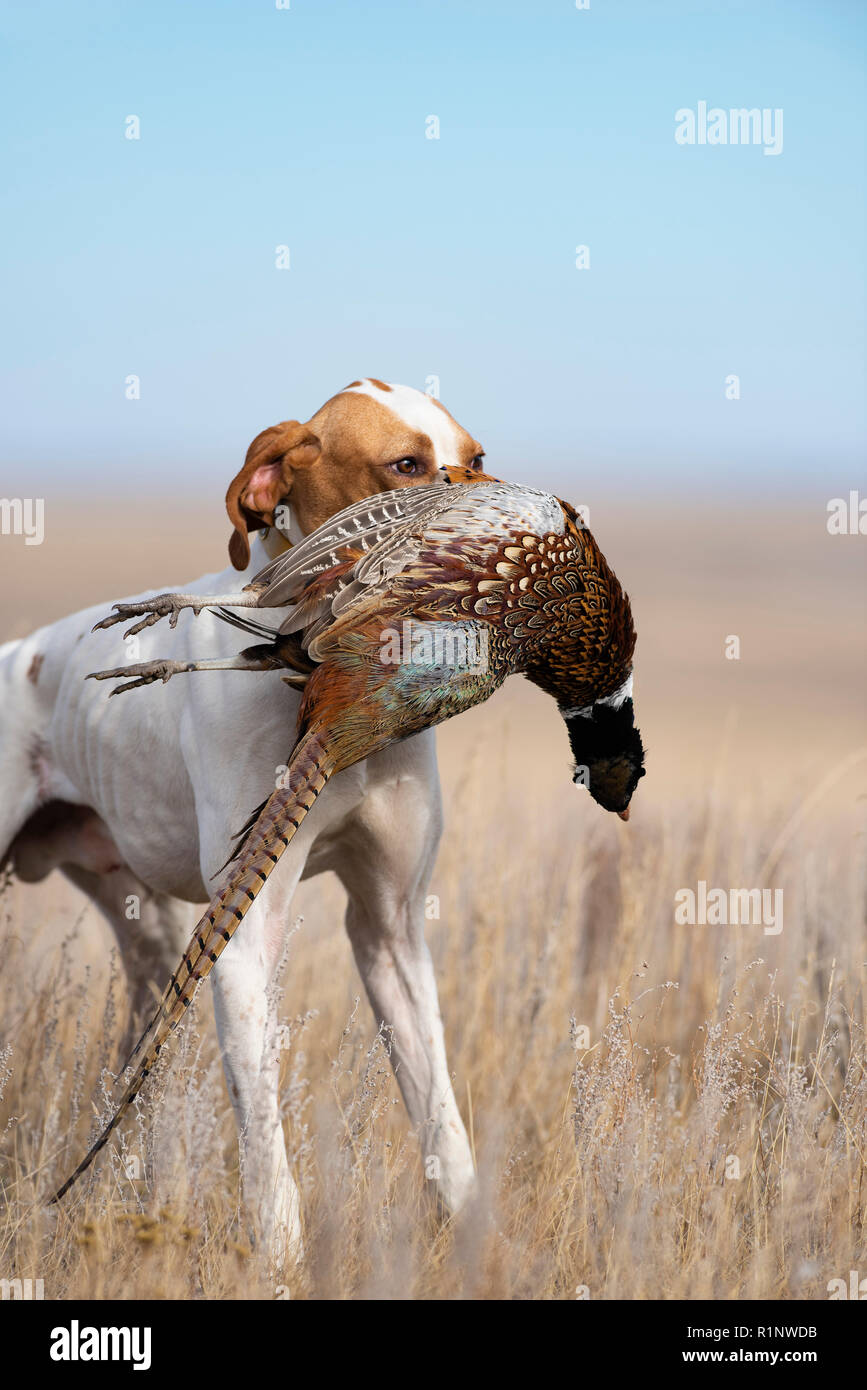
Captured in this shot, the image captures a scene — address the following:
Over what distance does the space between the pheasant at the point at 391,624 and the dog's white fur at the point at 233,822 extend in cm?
40

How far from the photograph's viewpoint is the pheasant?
2.31 metres

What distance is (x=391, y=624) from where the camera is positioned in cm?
233

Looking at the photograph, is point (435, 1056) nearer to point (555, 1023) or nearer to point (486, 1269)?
point (486, 1269)

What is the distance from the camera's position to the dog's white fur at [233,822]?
9.29ft

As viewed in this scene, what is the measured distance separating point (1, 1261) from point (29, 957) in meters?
2.59

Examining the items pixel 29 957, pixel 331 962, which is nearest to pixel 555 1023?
pixel 331 962

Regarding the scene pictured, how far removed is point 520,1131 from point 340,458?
6.31 ft

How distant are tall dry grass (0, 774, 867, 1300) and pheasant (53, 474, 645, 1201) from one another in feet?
1.58

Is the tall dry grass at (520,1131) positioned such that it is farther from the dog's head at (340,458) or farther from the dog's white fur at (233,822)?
the dog's head at (340,458)

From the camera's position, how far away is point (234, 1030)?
9.27ft

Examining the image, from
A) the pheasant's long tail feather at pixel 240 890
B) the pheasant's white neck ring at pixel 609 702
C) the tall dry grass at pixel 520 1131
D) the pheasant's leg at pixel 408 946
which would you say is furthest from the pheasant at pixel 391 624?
the pheasant's leg at pixel 408 946

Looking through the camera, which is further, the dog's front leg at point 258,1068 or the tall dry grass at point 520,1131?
the dog's front leg at point 258,1068

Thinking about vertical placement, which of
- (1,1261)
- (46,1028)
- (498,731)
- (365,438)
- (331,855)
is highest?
(365,438)

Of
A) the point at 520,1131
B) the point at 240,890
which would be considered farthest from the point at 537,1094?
the point at 240,890
